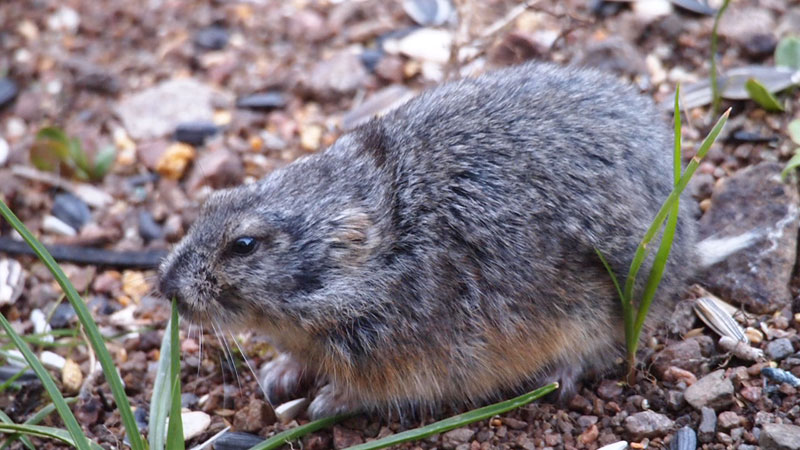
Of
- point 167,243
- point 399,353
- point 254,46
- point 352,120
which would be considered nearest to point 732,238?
point 399,353

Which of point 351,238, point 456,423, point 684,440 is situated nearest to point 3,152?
point 351,238

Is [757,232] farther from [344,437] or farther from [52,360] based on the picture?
[52,360]

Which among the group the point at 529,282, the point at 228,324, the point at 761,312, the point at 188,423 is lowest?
the point at 761,312

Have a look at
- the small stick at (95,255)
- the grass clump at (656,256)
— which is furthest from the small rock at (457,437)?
the small stick at (95,255)

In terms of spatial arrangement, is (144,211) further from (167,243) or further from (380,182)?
(380,182)

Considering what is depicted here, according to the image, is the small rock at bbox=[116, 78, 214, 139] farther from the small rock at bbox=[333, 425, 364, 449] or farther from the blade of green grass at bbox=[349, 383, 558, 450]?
the blade of green grass at bbox=[349, 383, 558, 450]

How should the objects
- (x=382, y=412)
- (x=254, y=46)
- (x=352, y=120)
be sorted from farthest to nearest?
(x=254, y=46), (x=352, y=120), (x=382, y=412)

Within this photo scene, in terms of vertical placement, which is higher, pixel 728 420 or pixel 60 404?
pixel 60 404
